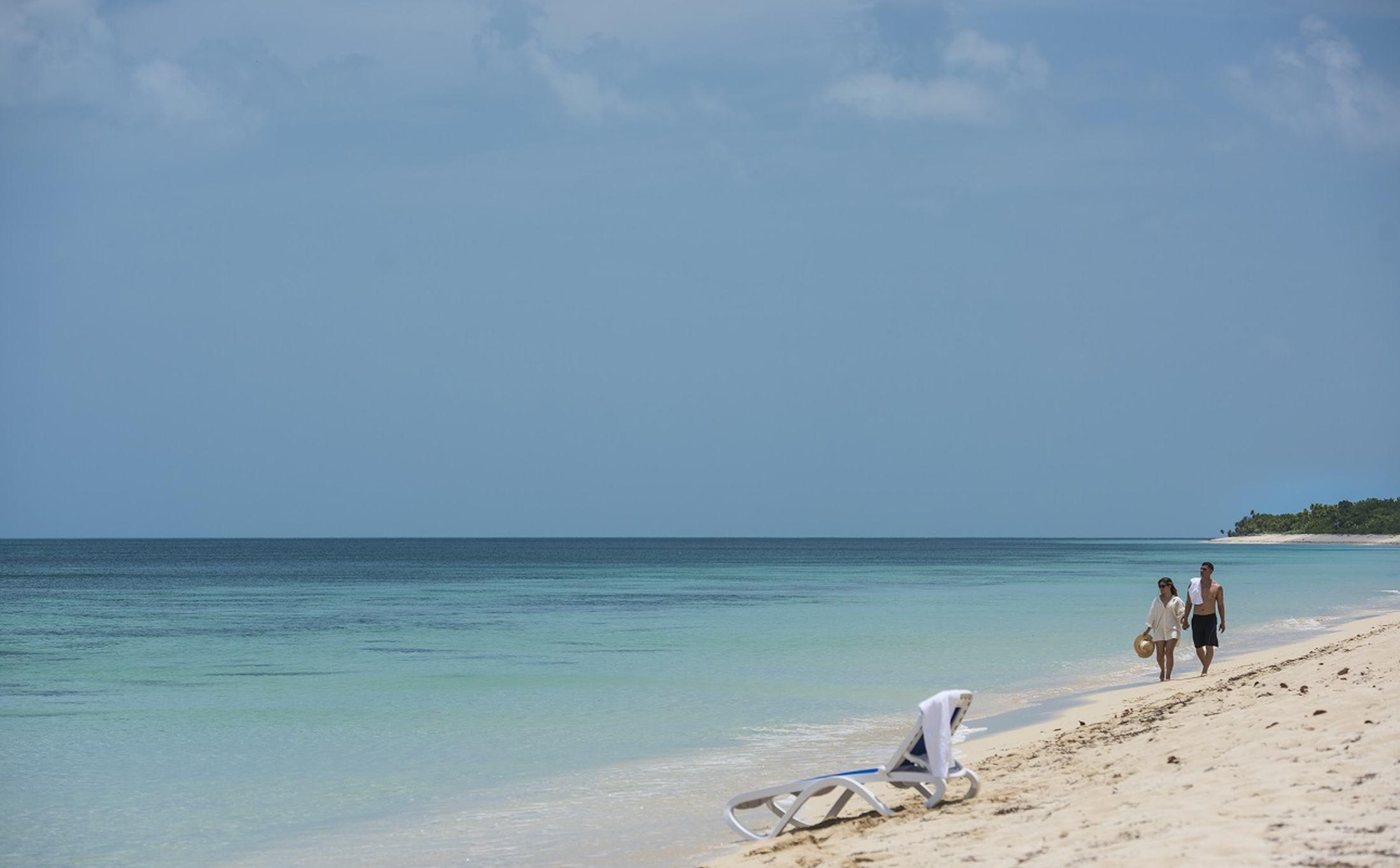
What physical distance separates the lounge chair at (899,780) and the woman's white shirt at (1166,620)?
8.51 m

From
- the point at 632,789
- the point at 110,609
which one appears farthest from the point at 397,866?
the point at 110,609

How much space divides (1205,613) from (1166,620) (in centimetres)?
47

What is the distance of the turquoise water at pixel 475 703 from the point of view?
907 cm

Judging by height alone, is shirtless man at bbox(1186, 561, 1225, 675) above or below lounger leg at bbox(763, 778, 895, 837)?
above

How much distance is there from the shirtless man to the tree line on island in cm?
15134

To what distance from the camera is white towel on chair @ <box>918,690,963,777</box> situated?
7.29m

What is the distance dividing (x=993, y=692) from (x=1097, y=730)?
5515 millimetres

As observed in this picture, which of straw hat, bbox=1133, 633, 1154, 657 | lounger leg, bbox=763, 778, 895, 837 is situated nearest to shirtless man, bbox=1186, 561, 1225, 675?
straw hat, bbox=1133, 633, 1154, 657

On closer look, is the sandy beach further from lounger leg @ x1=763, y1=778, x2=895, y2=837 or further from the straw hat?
the straw hat

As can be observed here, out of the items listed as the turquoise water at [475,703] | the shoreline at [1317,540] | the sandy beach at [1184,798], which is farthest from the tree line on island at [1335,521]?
the sandy beach at [1184,798]

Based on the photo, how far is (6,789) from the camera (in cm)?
1057

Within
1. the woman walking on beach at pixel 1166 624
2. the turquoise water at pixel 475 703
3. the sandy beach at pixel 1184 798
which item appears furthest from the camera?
the woman walking on beach at pixel 1166 624

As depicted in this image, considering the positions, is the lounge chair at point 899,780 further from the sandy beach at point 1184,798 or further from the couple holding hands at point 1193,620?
the couple holding hands at point 1193,620

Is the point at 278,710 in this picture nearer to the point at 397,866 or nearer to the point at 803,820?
the point at 397,866
